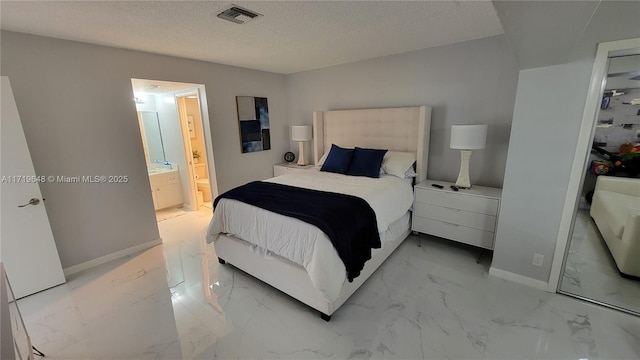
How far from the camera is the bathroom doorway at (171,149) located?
13.8 ft

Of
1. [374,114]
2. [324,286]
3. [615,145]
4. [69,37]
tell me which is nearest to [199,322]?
[324,286]

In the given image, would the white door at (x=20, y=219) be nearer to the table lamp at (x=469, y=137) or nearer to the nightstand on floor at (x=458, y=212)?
the nightstand on floor at (x=458, y=212)

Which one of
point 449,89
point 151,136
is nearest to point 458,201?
point 449,89

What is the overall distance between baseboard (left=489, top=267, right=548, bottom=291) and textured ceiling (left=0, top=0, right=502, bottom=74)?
2255mm

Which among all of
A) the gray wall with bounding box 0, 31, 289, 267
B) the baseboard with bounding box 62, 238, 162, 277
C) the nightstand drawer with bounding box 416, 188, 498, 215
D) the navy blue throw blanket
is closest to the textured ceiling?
the gray wall with bounding box 0, 31, 289, 267

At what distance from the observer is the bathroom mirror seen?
4.53 metres

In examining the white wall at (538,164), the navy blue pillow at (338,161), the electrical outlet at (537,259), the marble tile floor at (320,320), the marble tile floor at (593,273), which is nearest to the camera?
the marble tile floor at (320,320)

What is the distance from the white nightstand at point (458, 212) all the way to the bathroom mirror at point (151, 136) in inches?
174

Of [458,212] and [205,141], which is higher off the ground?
[205,141]

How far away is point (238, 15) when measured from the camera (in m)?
1.98

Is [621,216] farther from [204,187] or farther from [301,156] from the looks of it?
[204,187]

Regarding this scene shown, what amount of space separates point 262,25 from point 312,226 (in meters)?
1.72

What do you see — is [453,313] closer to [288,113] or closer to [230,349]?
[230,349]

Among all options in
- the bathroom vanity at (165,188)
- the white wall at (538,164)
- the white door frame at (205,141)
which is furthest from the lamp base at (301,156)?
the white wall at (538,164)
